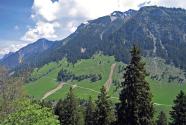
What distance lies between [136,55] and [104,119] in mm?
25228

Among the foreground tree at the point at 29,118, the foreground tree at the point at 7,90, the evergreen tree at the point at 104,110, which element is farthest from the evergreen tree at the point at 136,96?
the foreground tree at the point at 7,90

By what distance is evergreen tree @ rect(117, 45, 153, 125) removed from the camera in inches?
2041

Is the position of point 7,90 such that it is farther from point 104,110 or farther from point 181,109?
point 181,109

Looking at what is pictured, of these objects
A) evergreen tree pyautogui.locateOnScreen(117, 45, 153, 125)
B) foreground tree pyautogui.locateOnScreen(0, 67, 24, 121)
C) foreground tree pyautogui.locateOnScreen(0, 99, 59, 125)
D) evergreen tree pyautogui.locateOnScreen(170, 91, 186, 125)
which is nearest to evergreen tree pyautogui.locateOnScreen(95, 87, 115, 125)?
evergreen tree pyautogui.locateOnScreen(170, 91, 186, 125)

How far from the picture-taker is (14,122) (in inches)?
1918

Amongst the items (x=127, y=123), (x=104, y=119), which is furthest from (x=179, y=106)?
(x=127, y=123)

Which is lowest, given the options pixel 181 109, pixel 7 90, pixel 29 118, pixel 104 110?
pixel 104 110

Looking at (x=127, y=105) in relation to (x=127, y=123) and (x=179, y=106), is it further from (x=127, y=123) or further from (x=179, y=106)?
(x=179, y=106)

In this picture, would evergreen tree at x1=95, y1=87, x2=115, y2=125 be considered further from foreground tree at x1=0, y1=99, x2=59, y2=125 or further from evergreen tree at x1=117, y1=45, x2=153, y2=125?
foreground tree at x1=0, y1=99, x2=59, y2=125

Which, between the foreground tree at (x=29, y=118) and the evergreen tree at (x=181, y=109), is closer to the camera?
the foreground tree at (x=29, y=118)

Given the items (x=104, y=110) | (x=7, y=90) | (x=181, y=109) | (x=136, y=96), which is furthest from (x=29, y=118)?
(x=7, y=90)

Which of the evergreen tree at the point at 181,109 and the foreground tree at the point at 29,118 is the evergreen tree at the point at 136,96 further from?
the evergreen tree at the point at 181,109

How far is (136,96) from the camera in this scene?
170ft

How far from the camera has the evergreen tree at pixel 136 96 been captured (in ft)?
170
